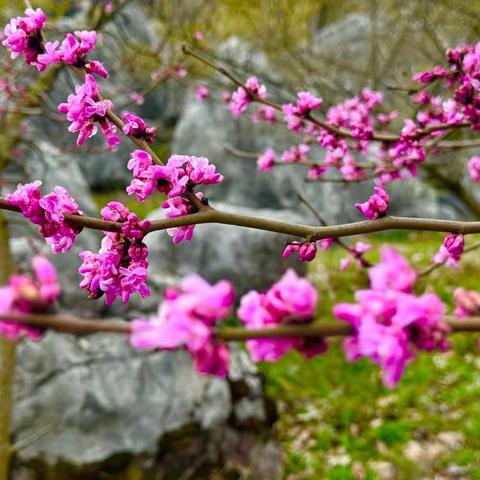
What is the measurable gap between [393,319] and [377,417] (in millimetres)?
4754

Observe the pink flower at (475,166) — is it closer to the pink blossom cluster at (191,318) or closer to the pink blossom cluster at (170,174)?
the pink blossom cluster at (170,174)

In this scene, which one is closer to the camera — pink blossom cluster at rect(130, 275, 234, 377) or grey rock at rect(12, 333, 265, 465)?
pink blossom cluster at rect(130, 275, 234, 377)

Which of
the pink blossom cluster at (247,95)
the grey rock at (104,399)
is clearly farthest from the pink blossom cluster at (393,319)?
the grey rock at (104,399)

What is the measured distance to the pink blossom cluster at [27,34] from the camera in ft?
5.29

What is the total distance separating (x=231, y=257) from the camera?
843 centimetres

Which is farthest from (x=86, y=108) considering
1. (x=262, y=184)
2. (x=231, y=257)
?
(x=262, y=184)

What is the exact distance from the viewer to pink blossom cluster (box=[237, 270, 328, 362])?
2.70 ft

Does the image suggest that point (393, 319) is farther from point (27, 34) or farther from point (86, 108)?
point (27, 34)

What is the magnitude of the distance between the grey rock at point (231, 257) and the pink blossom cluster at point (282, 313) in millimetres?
7379

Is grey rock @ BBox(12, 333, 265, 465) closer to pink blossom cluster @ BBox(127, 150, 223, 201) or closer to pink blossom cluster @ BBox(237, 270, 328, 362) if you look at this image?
pink blossom cluster @ BBox(127, 150, 223, 201)

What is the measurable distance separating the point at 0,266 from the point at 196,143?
1036 cm

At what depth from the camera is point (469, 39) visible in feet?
17.1

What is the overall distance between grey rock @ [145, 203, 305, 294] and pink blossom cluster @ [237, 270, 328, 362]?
7.38 m

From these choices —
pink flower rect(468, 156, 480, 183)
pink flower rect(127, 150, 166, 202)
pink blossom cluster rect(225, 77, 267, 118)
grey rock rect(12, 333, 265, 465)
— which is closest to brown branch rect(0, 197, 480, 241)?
pink flower rect(127, 150, 166, 202)
